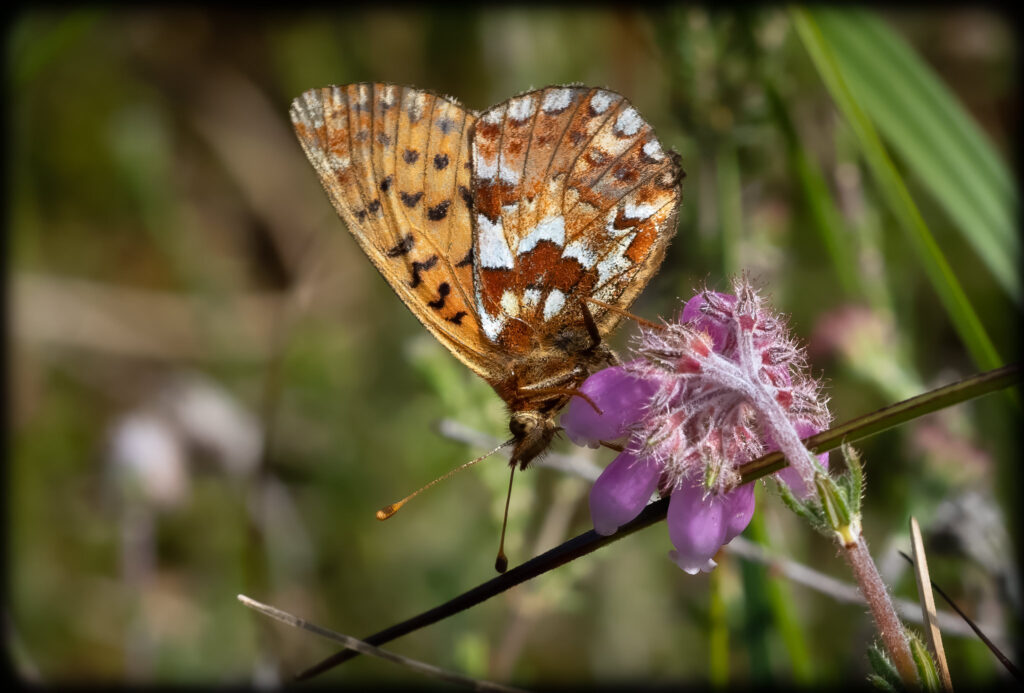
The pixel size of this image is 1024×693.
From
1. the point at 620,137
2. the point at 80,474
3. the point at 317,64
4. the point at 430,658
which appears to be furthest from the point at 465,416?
the point at 317,64

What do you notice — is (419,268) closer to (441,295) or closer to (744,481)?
(441,295)

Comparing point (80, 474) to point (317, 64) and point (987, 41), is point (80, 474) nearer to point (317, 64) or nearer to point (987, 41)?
point (317, 64)

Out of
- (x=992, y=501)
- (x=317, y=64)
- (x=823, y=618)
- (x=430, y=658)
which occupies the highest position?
(x=317, y=64)

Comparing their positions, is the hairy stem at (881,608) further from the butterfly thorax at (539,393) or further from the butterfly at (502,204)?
the butterfly at (502,204)

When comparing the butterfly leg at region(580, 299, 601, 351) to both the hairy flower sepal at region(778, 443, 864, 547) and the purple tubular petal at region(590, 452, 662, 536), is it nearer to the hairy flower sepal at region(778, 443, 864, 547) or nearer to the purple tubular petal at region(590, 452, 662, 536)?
the purple tubular petal at region(590, 452, 662, 536)

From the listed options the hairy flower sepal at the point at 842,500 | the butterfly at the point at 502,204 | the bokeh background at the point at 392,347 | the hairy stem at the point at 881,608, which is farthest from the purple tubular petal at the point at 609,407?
the bokeh background at the point at 392,347

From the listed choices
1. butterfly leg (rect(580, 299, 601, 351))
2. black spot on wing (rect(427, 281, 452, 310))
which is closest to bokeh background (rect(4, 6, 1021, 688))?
black spot on wing (rect(427, 281, 452, 310))
